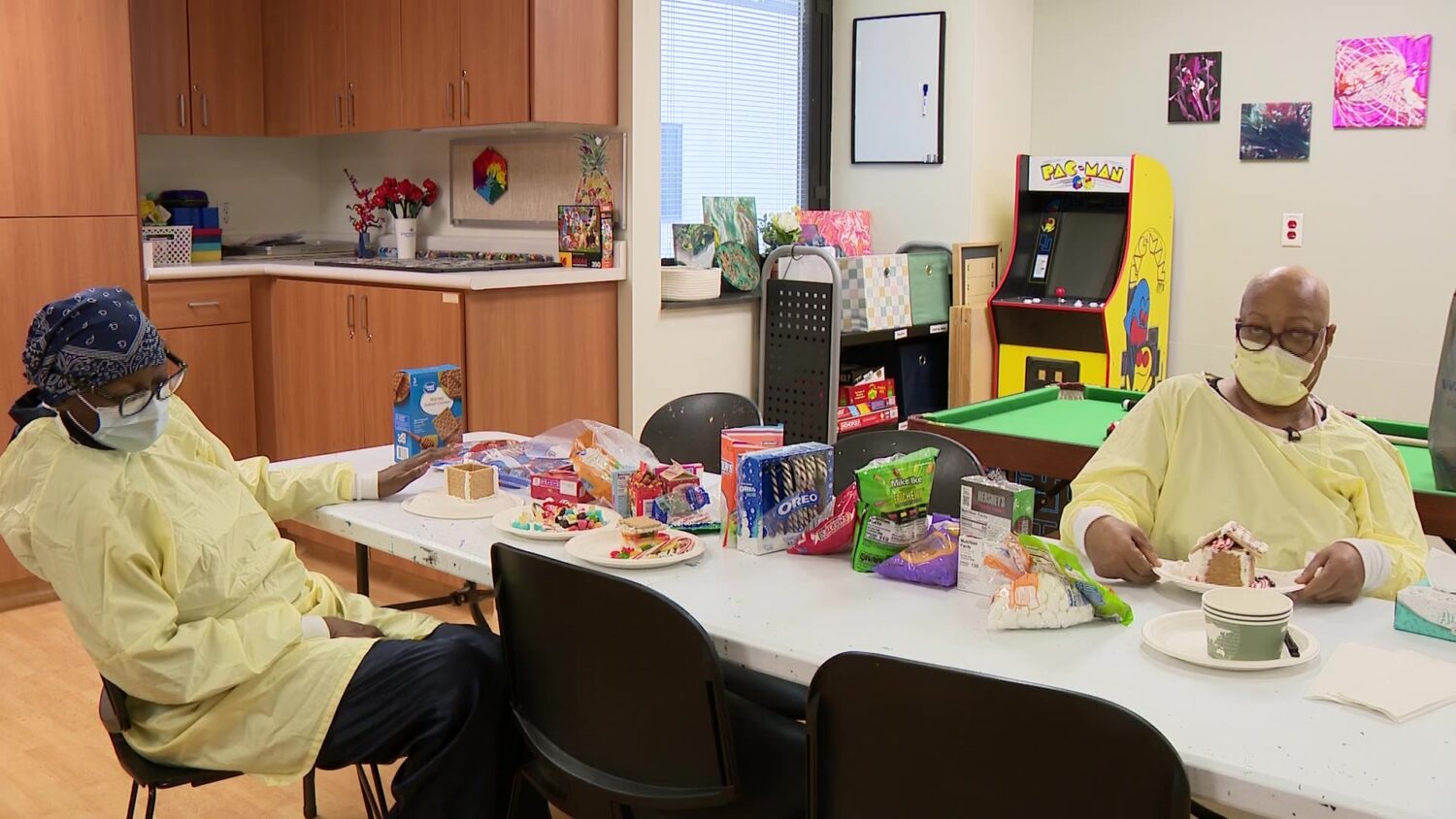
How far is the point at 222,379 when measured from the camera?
4980 mm

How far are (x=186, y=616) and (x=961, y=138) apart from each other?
4195mm

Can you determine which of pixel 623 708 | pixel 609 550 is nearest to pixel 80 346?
pixel 609 550

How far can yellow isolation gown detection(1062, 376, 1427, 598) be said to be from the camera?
87.1 inches

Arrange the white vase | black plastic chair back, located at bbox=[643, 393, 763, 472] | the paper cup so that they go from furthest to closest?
the white vase → black plastic chair back, located at bbox=[643, 393, 763, 472] → the paper cup

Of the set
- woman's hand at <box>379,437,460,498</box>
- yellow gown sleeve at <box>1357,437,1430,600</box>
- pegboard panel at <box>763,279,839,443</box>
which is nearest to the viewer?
yellow gown sleeve at <box>1357,437,1430,600</box>

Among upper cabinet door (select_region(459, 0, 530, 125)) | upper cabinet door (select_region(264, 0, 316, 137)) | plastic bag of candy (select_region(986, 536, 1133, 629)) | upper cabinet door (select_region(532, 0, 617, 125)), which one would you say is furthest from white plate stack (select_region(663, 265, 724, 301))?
plastic bag of candy (select_region(986, 536, 1133, 629))

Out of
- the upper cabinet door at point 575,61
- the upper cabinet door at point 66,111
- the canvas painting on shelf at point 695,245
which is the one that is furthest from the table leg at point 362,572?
the canvas painting on shelf at point 695,245

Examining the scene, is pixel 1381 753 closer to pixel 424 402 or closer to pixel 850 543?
pixel 850 543

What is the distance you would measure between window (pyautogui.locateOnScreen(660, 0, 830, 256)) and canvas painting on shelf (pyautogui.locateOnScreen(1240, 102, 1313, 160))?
5.85 ft

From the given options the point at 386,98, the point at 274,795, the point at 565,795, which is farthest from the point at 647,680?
the point at 386,98

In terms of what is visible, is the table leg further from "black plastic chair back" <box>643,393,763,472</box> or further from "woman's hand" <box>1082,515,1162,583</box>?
"woman's hand" <box>1082,515,1162,583</box>

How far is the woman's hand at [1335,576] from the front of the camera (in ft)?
6.20

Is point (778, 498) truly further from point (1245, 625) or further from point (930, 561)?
point (1245, 625)

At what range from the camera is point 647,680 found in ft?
5.58
